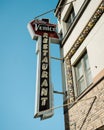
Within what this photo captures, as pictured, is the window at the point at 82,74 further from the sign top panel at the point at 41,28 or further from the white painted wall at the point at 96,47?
the sign top panel at the point at 41,28

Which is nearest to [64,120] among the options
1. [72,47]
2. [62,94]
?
[62,94]

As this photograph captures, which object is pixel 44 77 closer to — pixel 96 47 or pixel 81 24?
pixel 96 47

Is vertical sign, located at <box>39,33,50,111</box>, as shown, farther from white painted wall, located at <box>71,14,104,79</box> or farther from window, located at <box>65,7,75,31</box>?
white painted wall, located at <box>71,14,104,79</box>

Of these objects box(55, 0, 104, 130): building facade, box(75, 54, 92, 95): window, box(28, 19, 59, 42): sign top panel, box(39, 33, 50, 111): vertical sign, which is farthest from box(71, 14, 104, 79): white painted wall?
box(28, 19, 59, 42): sign top panel

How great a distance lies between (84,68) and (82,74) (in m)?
0.36

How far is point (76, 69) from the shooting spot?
465 inches

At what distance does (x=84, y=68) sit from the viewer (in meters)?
10.8

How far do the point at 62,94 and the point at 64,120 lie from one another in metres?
1.40

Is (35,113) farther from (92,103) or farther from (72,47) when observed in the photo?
(72,47)

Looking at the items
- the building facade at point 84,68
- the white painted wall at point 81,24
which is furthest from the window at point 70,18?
the white painted wall at point 81,24

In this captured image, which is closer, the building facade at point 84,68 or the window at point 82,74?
the building facade at point 84,68

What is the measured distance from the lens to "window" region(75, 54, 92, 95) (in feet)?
34.2

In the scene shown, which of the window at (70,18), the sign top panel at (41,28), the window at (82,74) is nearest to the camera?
the window at (82,74)

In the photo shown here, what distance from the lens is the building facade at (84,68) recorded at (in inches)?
338
